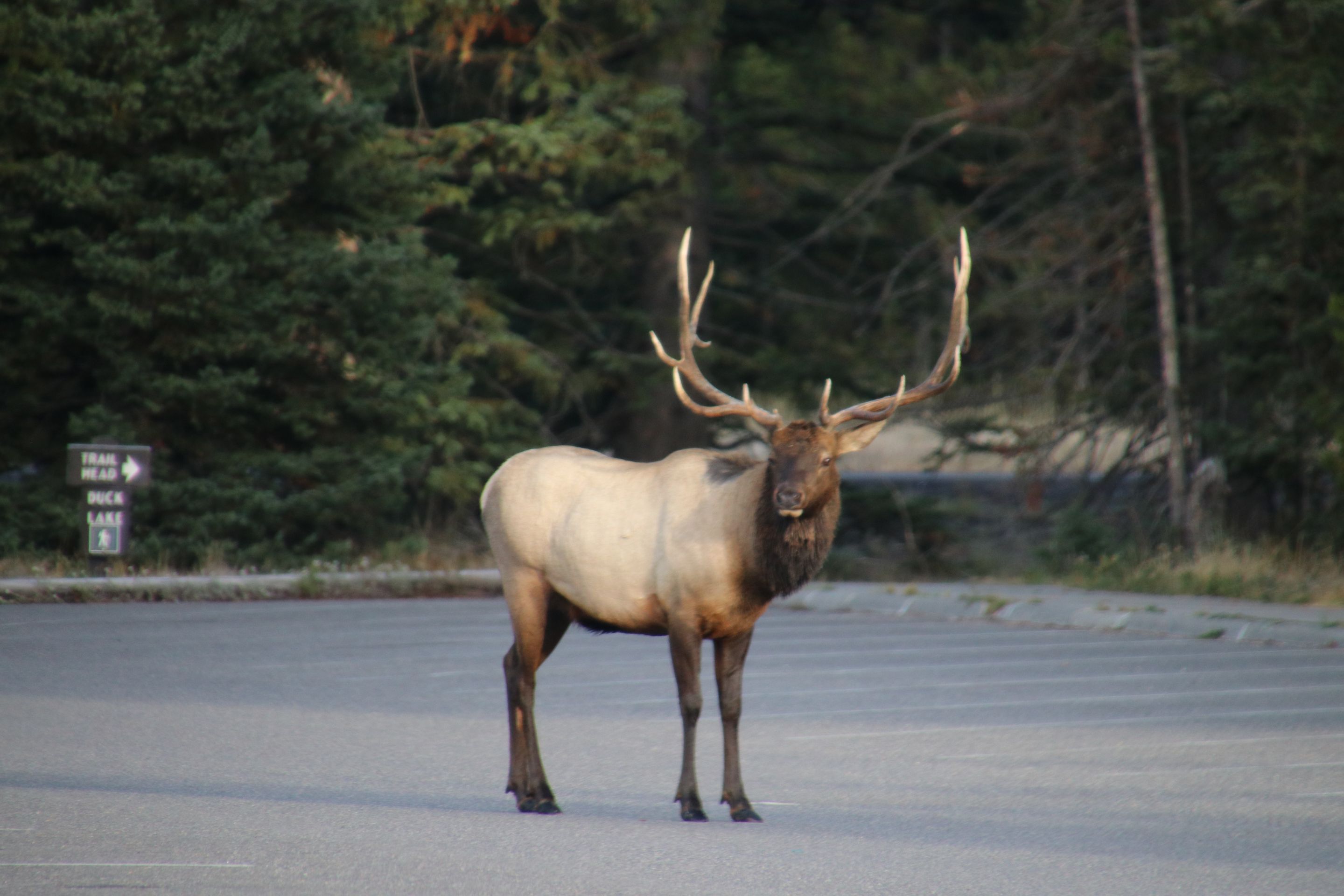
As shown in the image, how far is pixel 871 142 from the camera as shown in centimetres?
3033

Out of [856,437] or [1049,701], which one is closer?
[856,437]

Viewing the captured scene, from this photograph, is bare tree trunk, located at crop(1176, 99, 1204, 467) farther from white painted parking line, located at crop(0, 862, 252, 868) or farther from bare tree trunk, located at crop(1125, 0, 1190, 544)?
white painted parking line, located at crop(0, 862, 252, 868)

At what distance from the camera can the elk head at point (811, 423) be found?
25.5ft

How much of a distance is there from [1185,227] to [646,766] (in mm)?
16276

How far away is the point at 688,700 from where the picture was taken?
7.96m

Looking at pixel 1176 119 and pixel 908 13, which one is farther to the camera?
pixel 908 13

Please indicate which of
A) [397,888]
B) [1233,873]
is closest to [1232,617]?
[1233,873]

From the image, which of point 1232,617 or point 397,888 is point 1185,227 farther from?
point 397,888

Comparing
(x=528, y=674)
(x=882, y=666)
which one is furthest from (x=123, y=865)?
(x=882, y=666)

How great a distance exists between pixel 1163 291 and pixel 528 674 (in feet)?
51.0

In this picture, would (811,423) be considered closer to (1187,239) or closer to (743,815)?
(743,815)

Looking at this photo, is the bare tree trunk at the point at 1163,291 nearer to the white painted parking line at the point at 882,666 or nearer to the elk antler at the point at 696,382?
the white painted parking line at the point at 882,666

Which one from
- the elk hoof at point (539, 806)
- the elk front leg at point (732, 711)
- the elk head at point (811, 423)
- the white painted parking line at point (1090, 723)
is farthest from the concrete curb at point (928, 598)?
the elk hoof at point (539, 806)

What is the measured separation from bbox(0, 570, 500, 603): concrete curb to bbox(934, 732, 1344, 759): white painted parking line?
33.2 ft
